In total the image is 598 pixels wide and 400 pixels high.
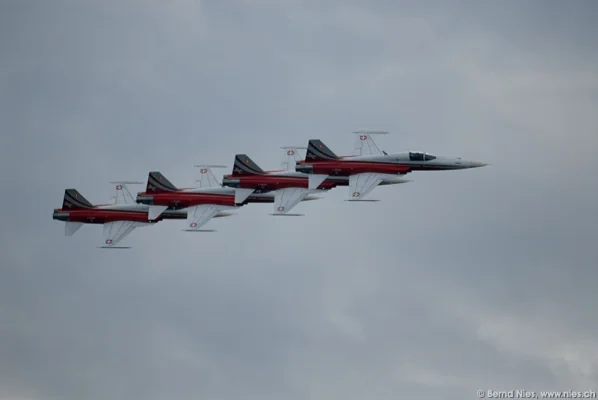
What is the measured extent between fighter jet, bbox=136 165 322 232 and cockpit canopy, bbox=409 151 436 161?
58.4ft

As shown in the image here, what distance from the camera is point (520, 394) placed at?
16550cm

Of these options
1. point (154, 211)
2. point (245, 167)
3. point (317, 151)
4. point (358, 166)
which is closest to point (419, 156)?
point (358, 166)

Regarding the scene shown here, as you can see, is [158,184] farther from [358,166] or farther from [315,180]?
[358,166]

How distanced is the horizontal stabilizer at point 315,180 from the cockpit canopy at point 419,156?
10955 millimetres

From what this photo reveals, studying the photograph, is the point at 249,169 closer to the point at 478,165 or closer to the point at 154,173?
the point at 154,173

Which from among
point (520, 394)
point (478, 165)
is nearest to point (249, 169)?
point (478, 165)

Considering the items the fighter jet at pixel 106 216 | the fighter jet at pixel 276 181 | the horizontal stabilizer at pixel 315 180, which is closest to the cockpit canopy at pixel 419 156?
the fighter jet at pixel 276 181

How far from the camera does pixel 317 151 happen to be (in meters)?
133

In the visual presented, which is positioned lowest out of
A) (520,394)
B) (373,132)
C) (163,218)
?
(520,394)

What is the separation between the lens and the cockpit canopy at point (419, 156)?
443ft

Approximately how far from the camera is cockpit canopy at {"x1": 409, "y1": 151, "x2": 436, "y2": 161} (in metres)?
135

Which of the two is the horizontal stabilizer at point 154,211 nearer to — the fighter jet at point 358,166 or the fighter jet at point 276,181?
the fighter jet at point 276,181

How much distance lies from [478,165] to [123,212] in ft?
147

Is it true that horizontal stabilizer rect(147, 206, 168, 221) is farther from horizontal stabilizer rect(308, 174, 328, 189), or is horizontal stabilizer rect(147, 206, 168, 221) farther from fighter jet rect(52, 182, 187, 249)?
horizontal stabilizer rect(308, 174, 328, 189)
